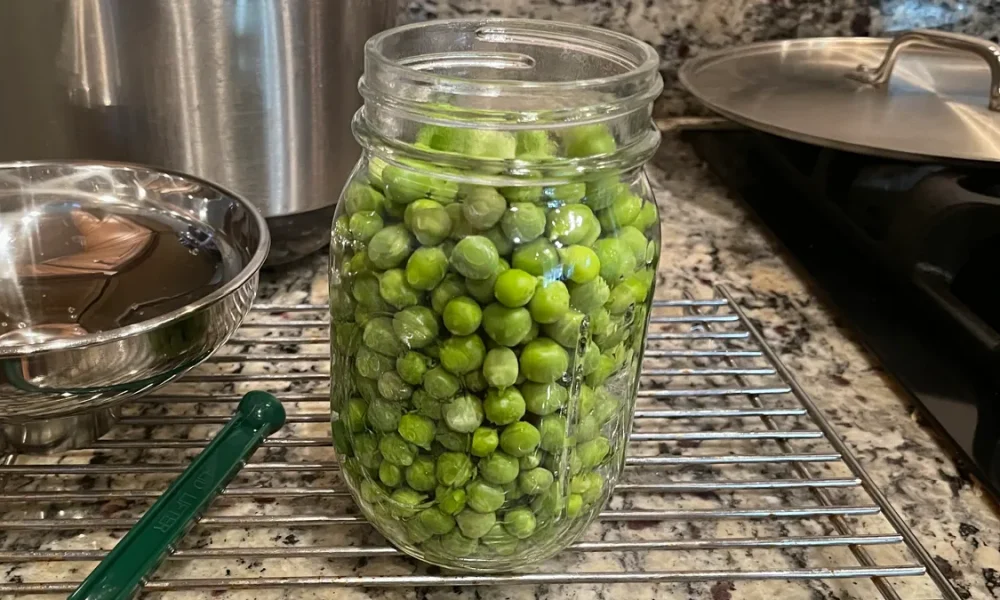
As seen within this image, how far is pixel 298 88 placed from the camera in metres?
0.63

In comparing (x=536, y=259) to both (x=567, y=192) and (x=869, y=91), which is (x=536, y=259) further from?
(x=869, y=91)

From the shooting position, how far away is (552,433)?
1.36ft

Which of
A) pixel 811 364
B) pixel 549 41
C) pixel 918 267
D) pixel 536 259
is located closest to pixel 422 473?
pixel 536 259

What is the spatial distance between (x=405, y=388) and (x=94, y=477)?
235mm

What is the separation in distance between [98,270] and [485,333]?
0.32 m

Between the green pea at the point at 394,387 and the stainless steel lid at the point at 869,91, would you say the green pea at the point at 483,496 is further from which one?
the stainless steel lid at the point at 869,91

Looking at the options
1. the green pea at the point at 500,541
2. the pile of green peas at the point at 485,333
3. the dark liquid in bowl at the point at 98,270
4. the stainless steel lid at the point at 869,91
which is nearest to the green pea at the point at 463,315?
the pile of green peas at the point at 485,333

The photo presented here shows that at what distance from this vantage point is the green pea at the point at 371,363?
0.41 metres

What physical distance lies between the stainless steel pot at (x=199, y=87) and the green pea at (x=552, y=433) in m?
0.34

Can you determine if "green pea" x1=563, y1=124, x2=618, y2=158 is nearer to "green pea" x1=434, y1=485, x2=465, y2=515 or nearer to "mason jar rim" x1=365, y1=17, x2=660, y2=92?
"mason jar rim" x1=365, y1=17, x2=660, y2=92

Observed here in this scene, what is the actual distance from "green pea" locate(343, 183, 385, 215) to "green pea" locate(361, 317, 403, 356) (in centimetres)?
5

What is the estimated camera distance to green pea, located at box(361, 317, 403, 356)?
40 centimetres

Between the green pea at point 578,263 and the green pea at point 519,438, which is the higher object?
the green pea at point 578,263

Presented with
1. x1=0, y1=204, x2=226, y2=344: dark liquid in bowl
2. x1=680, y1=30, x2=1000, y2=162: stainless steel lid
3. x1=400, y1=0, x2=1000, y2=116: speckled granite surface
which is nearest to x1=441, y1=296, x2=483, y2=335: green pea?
x1=0, y1=204, x2=226, y2=344: dark liquid in bowl
